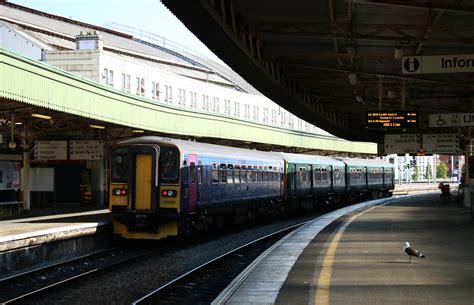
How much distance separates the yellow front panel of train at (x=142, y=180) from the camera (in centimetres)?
1706

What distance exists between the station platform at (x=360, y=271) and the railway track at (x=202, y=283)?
92cm

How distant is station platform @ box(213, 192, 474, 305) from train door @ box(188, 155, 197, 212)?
3.20m

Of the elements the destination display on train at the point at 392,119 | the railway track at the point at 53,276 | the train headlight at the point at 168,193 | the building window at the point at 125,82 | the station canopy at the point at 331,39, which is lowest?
the railway track at the point at 53,276

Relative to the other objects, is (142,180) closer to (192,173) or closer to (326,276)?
(192,173)

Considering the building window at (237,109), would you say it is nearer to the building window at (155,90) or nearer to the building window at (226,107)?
the building window at (226,107)

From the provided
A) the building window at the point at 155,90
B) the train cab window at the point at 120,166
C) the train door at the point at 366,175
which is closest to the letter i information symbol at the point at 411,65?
the train cab window at the point at 120,166

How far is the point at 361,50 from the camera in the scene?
1872cm

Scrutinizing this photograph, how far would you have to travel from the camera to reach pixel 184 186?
56.2 feet

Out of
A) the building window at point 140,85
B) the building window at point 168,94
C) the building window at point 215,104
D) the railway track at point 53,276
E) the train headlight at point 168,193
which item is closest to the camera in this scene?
the railway track at point 53,276

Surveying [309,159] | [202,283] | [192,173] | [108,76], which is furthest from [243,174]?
[108,76]

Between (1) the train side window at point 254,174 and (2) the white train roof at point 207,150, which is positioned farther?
(1) the train side window at point 254,174

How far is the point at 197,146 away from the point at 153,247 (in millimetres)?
3265

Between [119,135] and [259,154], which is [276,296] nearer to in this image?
[259,154]

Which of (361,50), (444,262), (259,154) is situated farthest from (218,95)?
(444,262)
